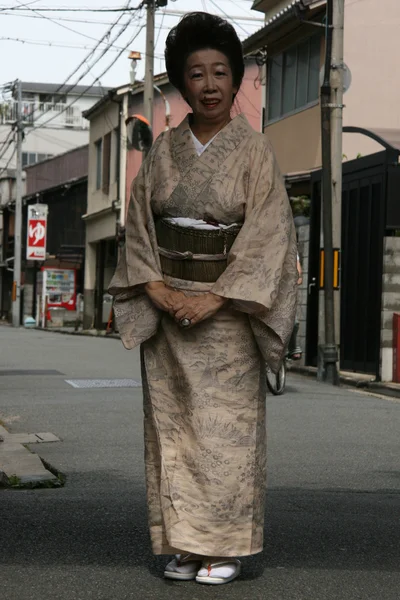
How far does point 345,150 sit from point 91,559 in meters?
16.8

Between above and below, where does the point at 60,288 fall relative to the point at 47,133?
below

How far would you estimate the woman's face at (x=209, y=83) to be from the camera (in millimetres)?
4254

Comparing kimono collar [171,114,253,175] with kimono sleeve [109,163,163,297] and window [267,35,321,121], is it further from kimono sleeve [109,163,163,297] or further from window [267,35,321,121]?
window [267,35,321,121]

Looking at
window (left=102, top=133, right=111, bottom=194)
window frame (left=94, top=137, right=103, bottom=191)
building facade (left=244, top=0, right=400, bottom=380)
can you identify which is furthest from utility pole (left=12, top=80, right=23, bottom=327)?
building facade (left=244, top=0, right=400, bottom=380)

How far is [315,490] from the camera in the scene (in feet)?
20.2

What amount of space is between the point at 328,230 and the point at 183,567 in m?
11.0

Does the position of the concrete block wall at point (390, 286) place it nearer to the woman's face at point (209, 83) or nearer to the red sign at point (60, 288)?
the woman's face at point (209, 83)

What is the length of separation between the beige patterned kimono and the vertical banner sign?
129 ft

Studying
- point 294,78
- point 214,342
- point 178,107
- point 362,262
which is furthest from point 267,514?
point 178,107

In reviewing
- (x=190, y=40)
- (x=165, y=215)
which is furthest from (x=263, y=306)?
(x=190, y=40)

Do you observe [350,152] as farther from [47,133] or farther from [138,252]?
[47,133]

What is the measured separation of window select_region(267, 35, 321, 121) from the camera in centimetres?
2055

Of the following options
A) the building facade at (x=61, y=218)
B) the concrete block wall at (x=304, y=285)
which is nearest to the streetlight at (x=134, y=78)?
the building facade at (x=61, y=218)

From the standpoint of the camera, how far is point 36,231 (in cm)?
4297
